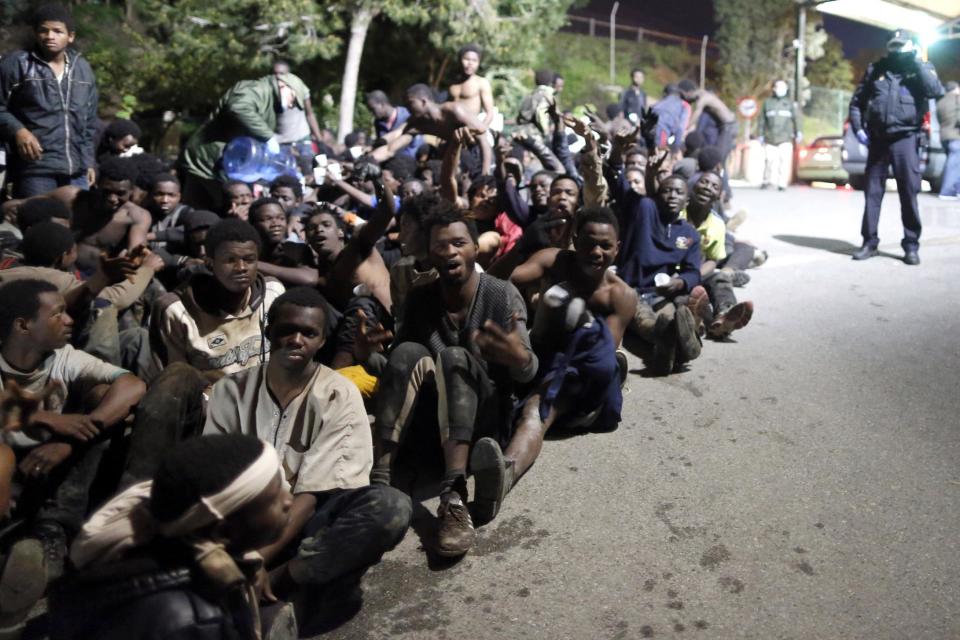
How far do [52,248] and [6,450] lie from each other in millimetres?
1807

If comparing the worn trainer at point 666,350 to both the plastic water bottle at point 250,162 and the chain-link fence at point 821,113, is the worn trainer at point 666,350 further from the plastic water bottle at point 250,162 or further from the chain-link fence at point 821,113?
the chain-link fence at point 821,113

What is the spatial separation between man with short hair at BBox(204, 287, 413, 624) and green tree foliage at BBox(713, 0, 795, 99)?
3393cm

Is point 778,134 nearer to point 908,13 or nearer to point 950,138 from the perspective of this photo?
point 950,138

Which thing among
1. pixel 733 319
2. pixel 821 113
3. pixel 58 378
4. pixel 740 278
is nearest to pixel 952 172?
pixel 740 278

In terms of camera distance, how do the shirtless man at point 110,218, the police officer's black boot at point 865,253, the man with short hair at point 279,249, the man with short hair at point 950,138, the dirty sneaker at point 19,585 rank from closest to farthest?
the dirty sneaker at point 19,585 → the man with short hair at point 279,249 → the shirtless man at point 110,218 → the police officer's black boot at point 865,253 → the man with short hair at point 950,138

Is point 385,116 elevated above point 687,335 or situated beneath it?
elevated above

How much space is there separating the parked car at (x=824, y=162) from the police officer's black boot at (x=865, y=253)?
30.4 feet

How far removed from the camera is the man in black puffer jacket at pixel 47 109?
6.41m

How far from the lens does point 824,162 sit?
18.1 meters

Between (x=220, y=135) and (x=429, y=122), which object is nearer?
(x=220, y=135)

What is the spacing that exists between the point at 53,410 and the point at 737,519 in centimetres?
289

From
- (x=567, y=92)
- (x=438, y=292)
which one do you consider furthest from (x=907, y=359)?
(x=567, y=92)

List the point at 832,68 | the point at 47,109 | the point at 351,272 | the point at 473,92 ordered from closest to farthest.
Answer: the point at 351,272 < the point at 47,109 < the point at 473,92 < the point at 832,68

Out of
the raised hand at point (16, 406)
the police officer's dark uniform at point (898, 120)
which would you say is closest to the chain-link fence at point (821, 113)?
the police officer's dark uniform at point (898, 120)
